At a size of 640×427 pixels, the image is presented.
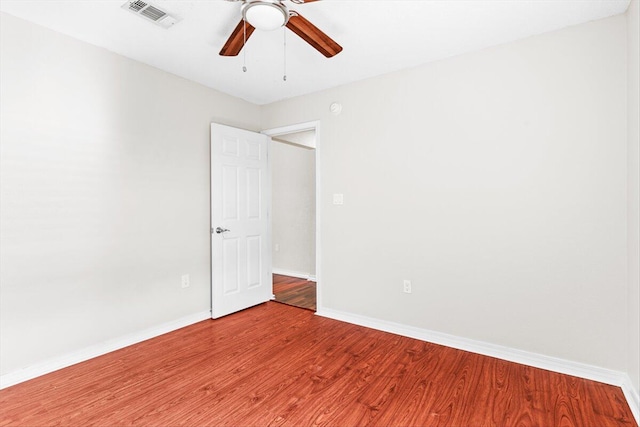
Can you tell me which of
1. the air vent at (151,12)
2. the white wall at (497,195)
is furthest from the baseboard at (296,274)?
the air vent at (151,12)

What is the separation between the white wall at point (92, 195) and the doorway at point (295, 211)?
183 centimetres

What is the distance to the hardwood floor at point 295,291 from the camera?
3.82 metres

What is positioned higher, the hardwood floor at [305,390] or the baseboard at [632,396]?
the baseboard at [632,396]

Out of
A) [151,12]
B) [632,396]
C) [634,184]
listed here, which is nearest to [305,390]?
[632,396]

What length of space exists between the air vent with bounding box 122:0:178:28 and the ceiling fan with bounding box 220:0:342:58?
510 millimetres

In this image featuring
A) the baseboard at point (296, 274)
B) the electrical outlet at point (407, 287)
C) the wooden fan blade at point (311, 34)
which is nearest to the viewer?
the wooden fan blade at point (311, 34)

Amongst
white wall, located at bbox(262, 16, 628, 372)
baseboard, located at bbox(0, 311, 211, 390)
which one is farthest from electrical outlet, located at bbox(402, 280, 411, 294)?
baseboard, located at bbox(0, 311, 211, 390)

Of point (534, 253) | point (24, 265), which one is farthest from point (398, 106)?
point (24, 265)

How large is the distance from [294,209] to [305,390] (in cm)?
342

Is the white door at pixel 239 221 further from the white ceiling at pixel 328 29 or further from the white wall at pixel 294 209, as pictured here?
the white wall at pixel 294 209

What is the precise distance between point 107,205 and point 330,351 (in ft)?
7.19

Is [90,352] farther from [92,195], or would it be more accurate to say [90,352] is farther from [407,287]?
[407,287]

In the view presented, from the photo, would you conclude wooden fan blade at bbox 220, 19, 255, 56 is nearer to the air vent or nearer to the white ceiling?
the white ceiling

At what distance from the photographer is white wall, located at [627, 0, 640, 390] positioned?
1824mm
